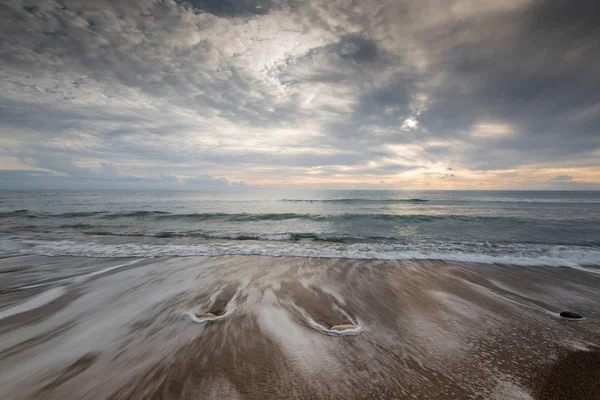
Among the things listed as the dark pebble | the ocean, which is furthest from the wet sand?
the dark pebble

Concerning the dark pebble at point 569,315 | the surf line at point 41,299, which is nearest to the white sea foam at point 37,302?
the surf line at point 41,299

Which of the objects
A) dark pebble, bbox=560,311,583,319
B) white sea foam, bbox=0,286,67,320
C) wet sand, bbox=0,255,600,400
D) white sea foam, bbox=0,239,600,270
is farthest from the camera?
white sea foam, bbox=0,239,600,270

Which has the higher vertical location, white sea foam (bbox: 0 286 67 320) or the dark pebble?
white sea foam (bbox: 0 286 67 320)

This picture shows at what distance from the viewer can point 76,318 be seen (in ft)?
12.3

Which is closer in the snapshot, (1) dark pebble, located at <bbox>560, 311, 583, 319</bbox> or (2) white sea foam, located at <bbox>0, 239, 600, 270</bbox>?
(1) dark pebble, located at <bbox>560, 311, 583, 319</bbox>

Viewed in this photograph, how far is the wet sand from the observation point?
2.32 metres

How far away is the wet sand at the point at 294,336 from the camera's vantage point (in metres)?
2.32

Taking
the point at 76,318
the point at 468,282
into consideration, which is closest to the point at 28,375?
the point at 76,318

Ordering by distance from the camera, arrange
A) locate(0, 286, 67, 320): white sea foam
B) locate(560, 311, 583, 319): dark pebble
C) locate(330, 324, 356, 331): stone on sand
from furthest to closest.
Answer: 1. locate(0, 286, 67, 320): white sea foam
2. locate(560, 311, 583, 319): dark pebble
3. locate(330, 324, 356, 331): stone on sand

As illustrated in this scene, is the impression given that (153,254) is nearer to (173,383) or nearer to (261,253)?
(261,253)

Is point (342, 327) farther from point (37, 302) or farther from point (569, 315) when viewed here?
point (37, 302)

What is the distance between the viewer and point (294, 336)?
3.27m

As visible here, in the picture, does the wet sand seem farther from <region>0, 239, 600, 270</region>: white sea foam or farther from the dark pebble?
<region>0, 239, 600, 270</region>: white sea foam

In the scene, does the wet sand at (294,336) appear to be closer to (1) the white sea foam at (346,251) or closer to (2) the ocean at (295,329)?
(2) the ocean at (295,329)
